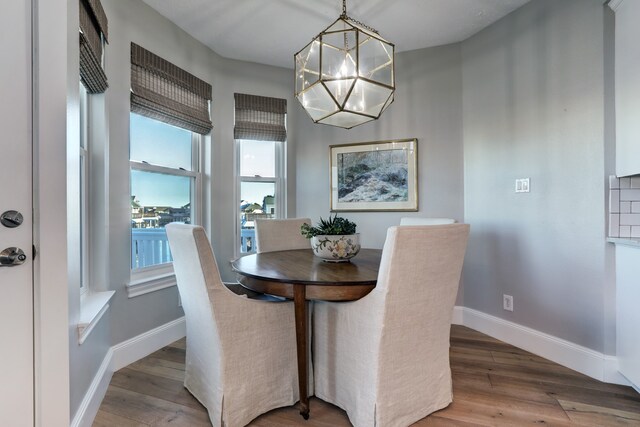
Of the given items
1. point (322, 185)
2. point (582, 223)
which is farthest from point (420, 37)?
point (582, 223)

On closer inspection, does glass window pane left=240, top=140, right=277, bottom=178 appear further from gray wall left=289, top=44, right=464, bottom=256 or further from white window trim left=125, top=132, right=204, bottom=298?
gray wall left=289, top=44, right=464, bottom=256

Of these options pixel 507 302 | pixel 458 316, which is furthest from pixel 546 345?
pixel 458 316

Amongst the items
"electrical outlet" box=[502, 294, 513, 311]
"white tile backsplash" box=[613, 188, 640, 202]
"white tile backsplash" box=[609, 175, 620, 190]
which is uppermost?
"white tile backsplash" box=[609, 175, 620, 190]

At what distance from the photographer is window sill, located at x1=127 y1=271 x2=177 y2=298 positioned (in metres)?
2.22

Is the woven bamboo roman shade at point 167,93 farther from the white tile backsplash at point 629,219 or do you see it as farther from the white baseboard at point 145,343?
the white tile backsplash at point 629,219

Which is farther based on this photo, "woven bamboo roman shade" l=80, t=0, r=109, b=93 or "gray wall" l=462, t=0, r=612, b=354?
"gray wall" l=462, t=0, r=612, b=354

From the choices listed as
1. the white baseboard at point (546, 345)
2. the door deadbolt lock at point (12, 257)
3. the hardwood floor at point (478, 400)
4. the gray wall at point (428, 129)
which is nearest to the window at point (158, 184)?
the hardwood floor at point (478, 400)

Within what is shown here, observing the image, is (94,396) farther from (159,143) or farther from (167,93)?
(167,93)

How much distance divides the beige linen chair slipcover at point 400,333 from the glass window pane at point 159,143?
72.2 inches

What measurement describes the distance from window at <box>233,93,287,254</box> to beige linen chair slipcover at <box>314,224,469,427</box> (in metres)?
1.86

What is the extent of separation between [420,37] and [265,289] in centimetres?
256

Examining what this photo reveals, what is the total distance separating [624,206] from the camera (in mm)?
1904

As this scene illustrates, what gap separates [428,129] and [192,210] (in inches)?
89.9

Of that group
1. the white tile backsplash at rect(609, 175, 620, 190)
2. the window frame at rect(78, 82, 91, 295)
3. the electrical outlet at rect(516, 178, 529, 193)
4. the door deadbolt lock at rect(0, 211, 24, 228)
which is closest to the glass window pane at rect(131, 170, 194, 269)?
the window frame at rect(78, 82, 91, 295)
